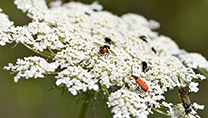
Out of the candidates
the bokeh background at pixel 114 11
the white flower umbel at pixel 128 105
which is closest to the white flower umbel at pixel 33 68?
the white flower umbel at pixel 128 105

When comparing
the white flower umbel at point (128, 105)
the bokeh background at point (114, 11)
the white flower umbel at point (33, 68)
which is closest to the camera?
the white flower umbel at point (128, 105)

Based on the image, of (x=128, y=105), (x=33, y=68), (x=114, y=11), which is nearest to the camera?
(x=128, y=105)

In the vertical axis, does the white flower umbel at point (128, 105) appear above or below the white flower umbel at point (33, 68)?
below

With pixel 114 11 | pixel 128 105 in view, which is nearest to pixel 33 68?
pixel 128 105

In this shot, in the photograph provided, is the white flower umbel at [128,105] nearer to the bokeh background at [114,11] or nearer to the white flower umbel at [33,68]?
the white flower umbel at [33,68]

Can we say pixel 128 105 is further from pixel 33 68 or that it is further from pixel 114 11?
pixel 114 11

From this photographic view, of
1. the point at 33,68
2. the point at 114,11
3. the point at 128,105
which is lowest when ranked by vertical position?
the point at 128,105

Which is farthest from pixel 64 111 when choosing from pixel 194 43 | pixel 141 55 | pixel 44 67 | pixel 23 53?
pixel 194 43

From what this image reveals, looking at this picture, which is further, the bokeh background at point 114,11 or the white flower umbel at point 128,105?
the bokeh background at point 114,11

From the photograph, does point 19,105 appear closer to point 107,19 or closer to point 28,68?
point 107,19
